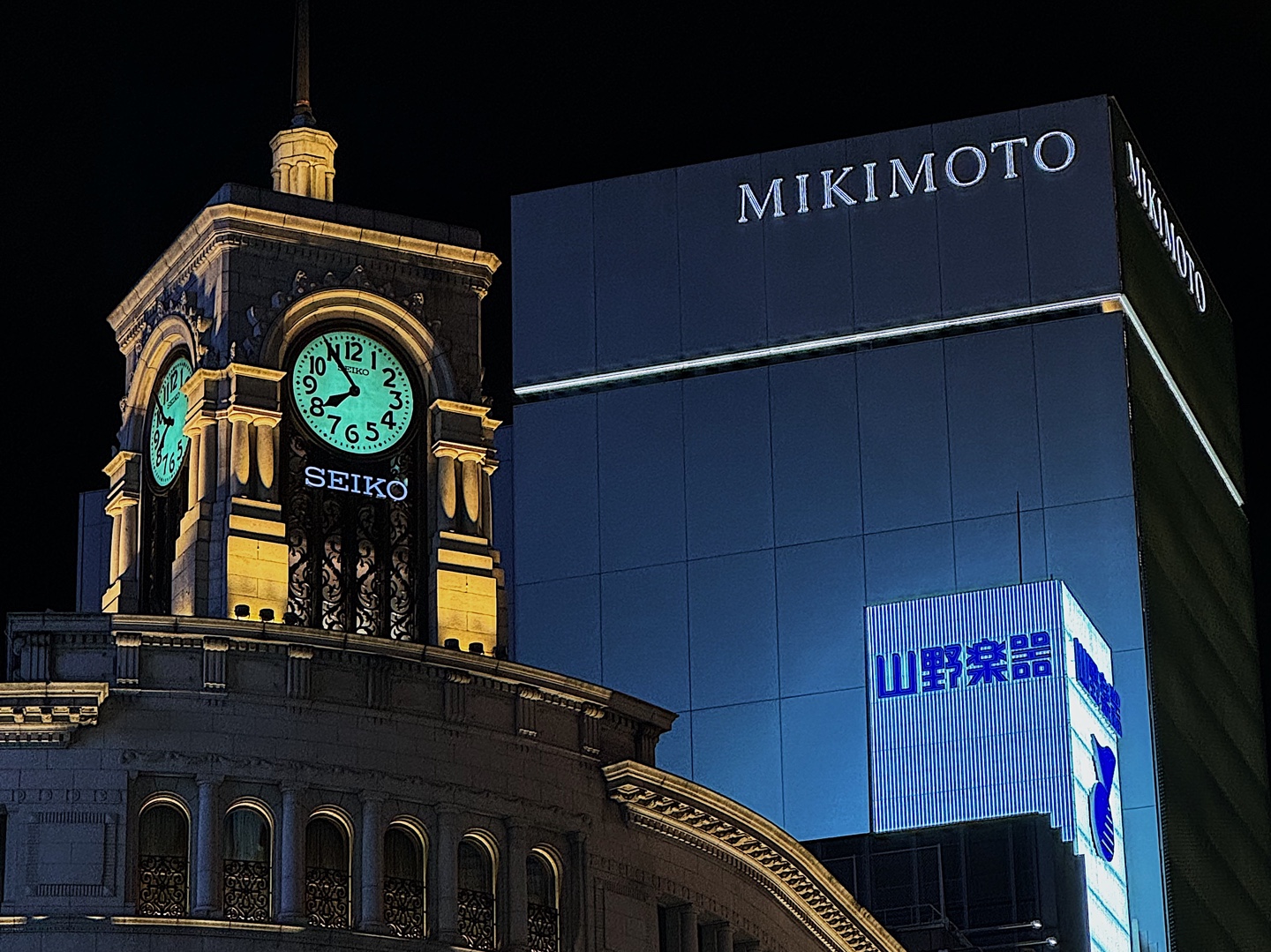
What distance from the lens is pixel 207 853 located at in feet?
247

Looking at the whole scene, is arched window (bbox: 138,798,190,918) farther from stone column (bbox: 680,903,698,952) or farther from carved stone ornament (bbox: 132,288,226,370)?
stone column (bbox: 680,903,698,952)

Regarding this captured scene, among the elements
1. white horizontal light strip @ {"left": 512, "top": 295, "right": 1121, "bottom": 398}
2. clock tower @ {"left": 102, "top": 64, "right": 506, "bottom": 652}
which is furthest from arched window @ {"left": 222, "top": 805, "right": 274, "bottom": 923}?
white horizontal light strip @ {"left": 512, "top": 295, "right": 1121, "bottom": 398}

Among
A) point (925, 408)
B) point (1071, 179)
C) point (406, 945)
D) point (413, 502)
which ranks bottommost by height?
point (406, 945)

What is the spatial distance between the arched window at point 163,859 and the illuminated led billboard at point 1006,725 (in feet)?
235

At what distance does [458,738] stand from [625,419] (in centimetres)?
8722

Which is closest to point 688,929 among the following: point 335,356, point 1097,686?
point 335,356

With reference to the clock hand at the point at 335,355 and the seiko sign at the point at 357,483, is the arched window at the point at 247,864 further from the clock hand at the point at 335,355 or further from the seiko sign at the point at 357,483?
the clock hand at the point at 335,355

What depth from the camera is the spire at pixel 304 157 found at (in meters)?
89.6

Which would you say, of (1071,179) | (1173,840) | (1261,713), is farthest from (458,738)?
(1261,713)

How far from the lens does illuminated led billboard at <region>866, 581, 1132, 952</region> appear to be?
14300 centimetres

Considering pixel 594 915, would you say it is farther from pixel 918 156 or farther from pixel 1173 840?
pixel 918 156

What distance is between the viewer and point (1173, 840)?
14988 cm

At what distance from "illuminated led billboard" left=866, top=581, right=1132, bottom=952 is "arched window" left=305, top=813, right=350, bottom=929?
68555 millimetres

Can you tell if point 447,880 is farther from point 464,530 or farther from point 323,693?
point 464,530
